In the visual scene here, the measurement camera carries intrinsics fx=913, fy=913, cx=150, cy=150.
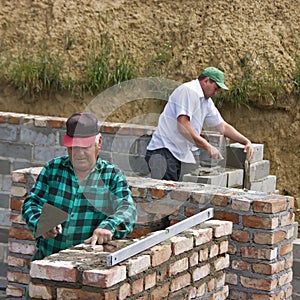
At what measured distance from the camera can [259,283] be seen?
229 inches

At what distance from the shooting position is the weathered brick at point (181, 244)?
4.59 m

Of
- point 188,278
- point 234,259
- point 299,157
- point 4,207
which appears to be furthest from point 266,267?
point 299,157

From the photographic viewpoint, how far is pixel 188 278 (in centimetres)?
477

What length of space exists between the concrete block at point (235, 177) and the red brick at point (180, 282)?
2.81 metres

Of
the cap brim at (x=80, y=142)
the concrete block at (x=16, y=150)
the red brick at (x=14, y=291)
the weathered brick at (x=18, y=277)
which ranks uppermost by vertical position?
the cap brim at (x=80, y=142)

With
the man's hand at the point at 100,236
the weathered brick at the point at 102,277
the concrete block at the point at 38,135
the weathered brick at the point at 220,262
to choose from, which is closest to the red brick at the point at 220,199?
the weathered brick at the point at 220,262

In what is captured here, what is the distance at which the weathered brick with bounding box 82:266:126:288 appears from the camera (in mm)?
4020

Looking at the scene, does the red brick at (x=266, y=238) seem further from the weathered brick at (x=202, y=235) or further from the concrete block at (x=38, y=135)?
the concrete block at (x=38, y=135)

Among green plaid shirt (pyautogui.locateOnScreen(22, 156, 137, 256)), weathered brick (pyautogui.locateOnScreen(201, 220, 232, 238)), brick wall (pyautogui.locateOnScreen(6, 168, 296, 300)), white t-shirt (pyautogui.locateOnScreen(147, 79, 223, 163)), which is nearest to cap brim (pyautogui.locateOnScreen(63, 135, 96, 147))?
green plaid shirt (pyautogui.locateOnScreen(22, 156, 137, 256))

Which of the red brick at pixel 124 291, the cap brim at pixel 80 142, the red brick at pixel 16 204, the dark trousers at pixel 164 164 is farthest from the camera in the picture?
the dark trousers at pixel 164 164

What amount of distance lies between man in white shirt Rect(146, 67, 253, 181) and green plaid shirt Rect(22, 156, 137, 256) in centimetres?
253

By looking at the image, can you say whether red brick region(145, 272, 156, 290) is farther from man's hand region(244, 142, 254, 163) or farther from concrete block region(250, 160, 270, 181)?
concrete block region(250, 160, 270, 181)

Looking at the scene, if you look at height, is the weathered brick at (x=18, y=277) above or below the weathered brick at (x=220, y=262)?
below

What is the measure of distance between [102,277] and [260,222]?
1897 mm
